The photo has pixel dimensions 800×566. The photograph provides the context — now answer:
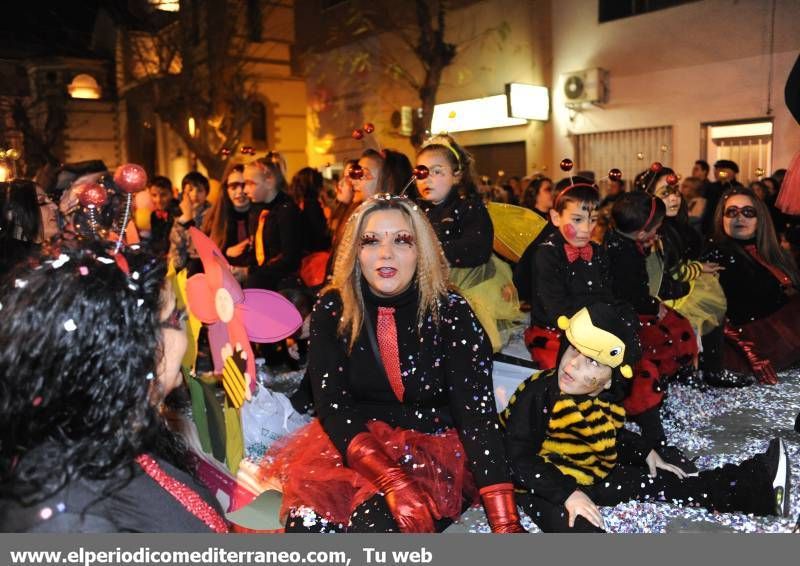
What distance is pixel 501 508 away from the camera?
223cm

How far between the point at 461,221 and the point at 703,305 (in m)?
1.88

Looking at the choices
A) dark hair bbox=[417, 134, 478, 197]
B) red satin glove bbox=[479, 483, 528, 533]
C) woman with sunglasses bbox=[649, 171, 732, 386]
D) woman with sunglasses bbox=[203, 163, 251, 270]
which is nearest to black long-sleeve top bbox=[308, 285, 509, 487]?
red satin glove bbox=[479, 483, 528, 533]

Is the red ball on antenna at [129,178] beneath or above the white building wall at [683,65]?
beneath

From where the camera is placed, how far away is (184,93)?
16422mm

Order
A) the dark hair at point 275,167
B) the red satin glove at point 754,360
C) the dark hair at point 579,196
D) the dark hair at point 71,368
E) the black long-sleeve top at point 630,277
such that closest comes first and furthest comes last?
the dark hair at point 71,368 → the dark hair at point 579,196 → the black long-sleeve top at point 630,277 → the red satin glove at point 754,360 → the dark hair at point 275,167

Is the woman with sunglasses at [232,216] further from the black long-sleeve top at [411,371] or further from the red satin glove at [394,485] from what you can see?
the red satin glove at [394,485]

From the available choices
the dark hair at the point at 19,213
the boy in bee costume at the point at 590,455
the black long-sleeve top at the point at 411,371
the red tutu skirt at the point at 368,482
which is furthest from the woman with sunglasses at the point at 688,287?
the dark hair at the point at 19,213

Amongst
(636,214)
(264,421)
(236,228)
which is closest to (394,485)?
(264,421)

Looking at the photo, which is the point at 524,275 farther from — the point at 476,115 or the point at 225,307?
the point at 476,115

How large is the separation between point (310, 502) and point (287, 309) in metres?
0.90

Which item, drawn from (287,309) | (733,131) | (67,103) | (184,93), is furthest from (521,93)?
(67,103)

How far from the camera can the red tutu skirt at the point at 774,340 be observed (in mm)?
5008

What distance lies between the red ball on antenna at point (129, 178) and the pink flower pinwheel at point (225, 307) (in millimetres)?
266

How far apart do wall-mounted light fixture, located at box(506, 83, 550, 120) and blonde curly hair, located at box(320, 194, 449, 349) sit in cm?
1091
